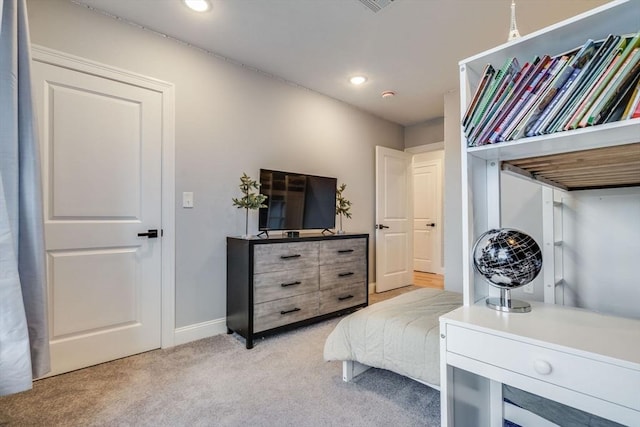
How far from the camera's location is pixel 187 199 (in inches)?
99.0

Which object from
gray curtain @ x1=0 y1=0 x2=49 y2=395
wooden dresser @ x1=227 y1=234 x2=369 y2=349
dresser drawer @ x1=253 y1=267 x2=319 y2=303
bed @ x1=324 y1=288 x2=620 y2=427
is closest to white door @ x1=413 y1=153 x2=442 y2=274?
wooden dresser @ x1=227 y1=234 x2=369 y2=349

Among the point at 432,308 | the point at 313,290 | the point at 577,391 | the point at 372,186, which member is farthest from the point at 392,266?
the point at 577,391

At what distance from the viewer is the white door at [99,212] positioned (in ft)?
6.53

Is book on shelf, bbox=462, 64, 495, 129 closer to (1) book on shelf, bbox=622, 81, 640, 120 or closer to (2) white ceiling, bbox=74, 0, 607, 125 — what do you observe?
(1) book on shelf, bbox=622, 81, 640, 120

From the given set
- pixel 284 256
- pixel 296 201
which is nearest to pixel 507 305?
pixel 284 256

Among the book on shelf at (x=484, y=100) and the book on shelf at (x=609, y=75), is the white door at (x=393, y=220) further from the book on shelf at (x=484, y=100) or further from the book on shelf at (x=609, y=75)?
the book on shelf at (x=609, y=75)

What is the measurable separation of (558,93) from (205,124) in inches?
97.7

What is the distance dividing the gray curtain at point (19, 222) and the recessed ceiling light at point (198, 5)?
1016 mm

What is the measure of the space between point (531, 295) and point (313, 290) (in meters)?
1.66

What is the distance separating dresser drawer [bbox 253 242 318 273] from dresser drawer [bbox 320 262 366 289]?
172 mm

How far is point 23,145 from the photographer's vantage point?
1248mm

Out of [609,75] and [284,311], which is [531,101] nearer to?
[609,75]

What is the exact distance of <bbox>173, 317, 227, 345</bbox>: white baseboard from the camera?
2451 millimetres

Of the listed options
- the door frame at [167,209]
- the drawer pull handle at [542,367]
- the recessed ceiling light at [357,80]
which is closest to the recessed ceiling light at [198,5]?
the door frame at [167,209]
